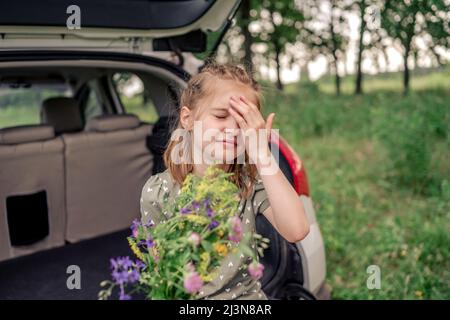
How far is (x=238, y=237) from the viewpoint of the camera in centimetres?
97

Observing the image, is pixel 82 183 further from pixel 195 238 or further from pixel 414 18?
pixel 195 238

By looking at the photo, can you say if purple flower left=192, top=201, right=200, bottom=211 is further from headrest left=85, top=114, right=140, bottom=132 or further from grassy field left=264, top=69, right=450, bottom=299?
headrest left=85, top=114, right=140, bottom=132

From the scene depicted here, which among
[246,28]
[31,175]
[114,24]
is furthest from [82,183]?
[246,28]

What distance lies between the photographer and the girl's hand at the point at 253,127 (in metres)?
1.15

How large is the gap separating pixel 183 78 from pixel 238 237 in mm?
2068

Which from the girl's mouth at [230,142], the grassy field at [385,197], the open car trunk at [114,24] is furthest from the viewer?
the grassy field at [385,197]

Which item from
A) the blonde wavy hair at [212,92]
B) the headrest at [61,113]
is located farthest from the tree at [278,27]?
the blonde wavy hair at [212,92]

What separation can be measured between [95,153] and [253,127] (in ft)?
7.74

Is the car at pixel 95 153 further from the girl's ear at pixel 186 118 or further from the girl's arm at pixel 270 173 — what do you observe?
the girl's arm at pixel 270 173

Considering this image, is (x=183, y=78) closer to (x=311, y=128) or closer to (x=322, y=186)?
(x=322, y=186)

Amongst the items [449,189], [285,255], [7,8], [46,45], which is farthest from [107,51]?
[449,189]

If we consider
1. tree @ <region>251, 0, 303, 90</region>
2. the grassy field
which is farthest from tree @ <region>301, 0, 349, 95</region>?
the grassy field

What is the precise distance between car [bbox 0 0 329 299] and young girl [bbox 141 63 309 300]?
769 millimetres

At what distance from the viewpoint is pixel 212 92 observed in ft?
4.64
